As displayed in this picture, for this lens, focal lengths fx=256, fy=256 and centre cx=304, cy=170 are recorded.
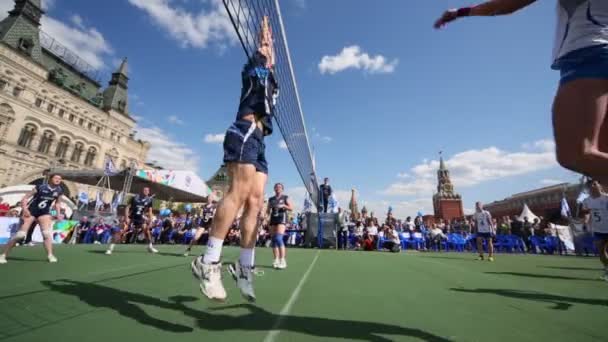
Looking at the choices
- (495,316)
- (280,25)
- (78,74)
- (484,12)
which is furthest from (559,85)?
(78,74)

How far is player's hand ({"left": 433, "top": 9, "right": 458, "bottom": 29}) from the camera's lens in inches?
76.6

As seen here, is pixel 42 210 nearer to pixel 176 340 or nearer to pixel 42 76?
pixel 176 340

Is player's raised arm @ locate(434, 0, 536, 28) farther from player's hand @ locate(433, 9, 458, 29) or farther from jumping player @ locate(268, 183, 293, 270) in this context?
jumping player @ locate(268, 183, 293, 270)

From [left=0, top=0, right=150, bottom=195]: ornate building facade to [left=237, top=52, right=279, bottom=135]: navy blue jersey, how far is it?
41.0m

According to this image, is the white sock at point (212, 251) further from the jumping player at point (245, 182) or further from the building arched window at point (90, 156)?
the building arched window at point (90, 156)

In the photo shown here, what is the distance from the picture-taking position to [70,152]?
36.6 meters

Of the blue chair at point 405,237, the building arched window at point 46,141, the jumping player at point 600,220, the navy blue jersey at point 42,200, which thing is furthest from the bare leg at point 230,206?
the building arched window at point 46,141

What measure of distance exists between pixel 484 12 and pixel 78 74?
193 feet

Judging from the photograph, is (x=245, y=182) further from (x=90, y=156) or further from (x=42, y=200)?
(x=90, y=156)

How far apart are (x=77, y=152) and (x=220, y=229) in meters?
48.9

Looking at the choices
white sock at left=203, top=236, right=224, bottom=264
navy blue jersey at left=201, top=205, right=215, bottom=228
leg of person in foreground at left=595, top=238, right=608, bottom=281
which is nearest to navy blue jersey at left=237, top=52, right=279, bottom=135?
white sock at left=203, top=236, right=224, bottom=264

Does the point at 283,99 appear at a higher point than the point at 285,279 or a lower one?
higher

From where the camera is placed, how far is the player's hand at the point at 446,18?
6.39 ft

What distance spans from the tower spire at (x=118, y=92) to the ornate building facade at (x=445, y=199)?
90868 millimetres
